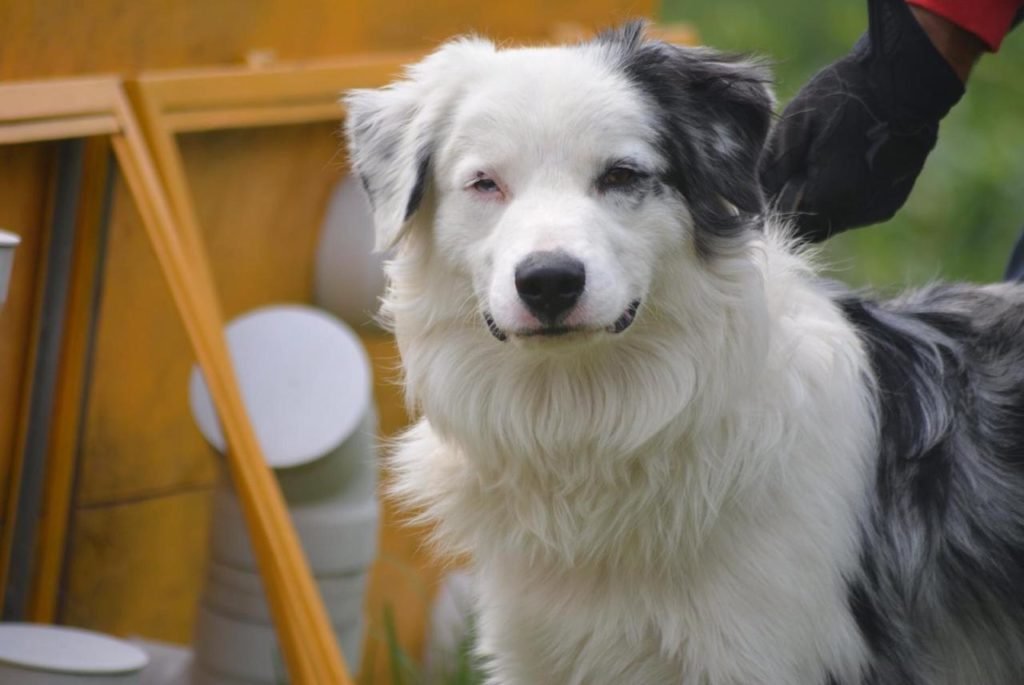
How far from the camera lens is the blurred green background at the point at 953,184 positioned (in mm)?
7742

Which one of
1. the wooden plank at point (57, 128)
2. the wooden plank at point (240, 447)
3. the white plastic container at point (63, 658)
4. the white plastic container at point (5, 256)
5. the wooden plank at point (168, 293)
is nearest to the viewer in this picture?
the white plastic container at point (5, 256)

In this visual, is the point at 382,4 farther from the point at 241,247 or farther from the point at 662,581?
the point at 662,581

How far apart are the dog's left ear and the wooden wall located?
1527 millimetres

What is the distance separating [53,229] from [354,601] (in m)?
1.31

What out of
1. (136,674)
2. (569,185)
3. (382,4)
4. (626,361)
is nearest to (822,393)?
(626,361)

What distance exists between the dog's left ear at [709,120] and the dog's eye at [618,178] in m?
0.09

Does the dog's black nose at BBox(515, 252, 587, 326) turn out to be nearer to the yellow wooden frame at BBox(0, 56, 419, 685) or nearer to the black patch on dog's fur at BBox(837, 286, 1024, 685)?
the black patch on dog's fur at BBox(837, 286, 1024, 685)

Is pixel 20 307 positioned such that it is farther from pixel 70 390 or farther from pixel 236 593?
pixel 236 593

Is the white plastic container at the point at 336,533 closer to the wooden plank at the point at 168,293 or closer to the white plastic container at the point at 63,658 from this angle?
the wooden plank at the point at 168,293

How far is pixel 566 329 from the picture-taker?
302 centimetres

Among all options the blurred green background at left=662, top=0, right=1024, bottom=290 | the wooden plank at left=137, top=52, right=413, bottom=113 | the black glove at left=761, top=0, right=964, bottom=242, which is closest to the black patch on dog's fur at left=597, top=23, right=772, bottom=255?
the black glove at left=761, top=0, right=964, bottom=242

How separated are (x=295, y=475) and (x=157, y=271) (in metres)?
0.64

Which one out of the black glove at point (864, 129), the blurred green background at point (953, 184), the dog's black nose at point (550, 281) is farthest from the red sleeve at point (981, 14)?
the blurred green background at point (953, 184)

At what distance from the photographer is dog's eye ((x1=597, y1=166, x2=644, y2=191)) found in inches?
124
